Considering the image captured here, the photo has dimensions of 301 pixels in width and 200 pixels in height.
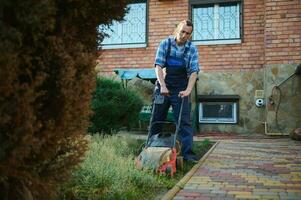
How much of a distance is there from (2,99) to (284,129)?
9.31 metres

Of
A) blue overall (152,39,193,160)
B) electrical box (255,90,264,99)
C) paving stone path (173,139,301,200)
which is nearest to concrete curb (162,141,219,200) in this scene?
paving stone path (173,139,301,200)

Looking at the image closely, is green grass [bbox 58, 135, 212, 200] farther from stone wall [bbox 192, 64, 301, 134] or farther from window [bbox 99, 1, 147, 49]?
window [bbox 99, 1, 147, 49]

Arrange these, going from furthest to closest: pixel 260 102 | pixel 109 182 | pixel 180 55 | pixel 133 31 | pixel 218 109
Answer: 1. pixel 133 31
2. pixel 218 109
3. pixel 260 102
4. pixel 180 55
5. pixel 109 182

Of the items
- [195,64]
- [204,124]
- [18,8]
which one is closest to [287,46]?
[204,124]

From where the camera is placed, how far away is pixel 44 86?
261 cm

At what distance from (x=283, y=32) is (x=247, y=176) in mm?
6505

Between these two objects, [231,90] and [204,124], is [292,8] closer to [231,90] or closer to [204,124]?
[231,90]

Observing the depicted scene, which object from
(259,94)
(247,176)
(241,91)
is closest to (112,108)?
(247,176)

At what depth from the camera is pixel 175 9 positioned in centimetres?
1220

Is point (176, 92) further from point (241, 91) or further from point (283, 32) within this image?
point (241, 91)

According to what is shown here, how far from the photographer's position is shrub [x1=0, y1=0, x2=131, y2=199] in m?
2.21

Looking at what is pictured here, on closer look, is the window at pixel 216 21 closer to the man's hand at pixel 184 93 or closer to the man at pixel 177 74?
the man at pixel 177 74

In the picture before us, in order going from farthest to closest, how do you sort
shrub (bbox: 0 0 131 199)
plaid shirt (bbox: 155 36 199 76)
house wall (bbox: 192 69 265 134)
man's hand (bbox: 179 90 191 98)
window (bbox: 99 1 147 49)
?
Answer: window (bbox: 99 1 147 49), house wall (bbox: 192 69 265 134), plaid shirt (bbox: 155 36 199 76), man's hand (bbox: 179 90 191 98), shrub (bbox: 0 0 131 199)

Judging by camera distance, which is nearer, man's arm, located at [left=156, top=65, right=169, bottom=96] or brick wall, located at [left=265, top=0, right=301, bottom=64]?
man's arm, located at [left=156, top=65, right=169, bottom=96]
